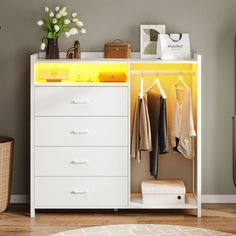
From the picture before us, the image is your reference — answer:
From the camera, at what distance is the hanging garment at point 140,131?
16.1ft

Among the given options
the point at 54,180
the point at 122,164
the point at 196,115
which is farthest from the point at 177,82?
the point at 54,180

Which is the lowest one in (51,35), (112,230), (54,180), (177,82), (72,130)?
(112,230)

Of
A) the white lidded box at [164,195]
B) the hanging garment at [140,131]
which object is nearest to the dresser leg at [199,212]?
the white lidded box at [164,195]

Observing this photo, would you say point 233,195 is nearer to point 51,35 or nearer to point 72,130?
point 72,130

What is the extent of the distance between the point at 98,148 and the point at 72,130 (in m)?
0.23

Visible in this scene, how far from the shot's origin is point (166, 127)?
4.98 meters

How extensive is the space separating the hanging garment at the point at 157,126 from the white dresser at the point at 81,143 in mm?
218

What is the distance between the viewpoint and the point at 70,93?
4.87m

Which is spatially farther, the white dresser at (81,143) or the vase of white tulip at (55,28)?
the vase of white tulip at (55,28)

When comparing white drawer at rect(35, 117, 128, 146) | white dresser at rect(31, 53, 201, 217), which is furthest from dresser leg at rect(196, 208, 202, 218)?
white drawer at rect(35, 117, 128, 146)

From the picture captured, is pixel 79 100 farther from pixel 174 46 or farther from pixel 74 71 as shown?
pixel 174 46

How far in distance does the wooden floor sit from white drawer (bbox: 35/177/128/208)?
0.10 metres

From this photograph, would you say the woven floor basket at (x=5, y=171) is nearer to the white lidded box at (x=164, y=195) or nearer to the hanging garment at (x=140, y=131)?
the hanging garment at (x=140, y=131)

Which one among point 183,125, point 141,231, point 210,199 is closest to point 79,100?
point 183,125
